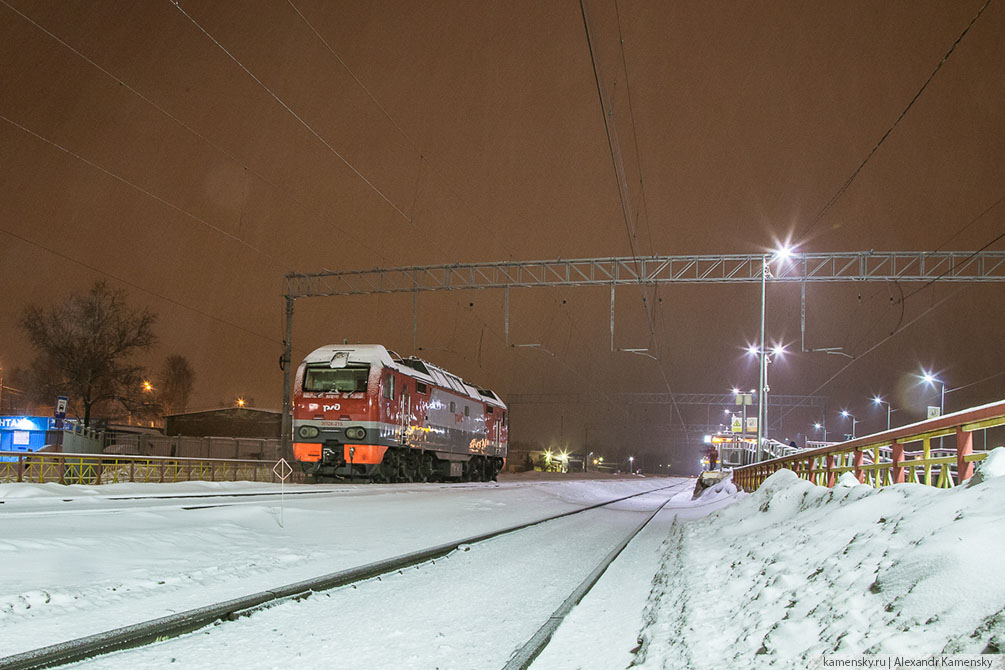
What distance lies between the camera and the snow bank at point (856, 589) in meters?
3.50

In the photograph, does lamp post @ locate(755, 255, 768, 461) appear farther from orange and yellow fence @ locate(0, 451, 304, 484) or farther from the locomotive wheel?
orange and yellow fence @ locate(0, 451, 304, 484)

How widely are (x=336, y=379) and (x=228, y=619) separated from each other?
18519 millimetres

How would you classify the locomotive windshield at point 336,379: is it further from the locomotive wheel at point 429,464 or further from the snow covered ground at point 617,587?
A: the snow covered ground at point 617,587

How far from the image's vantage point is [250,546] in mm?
9172

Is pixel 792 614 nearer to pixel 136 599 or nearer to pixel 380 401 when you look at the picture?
pixel 136 599

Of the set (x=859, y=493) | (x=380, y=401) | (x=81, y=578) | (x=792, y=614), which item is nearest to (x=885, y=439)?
(x=859, y=493)

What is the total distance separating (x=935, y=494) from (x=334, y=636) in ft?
14.6

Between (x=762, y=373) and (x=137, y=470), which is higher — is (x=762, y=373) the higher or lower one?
the higher one

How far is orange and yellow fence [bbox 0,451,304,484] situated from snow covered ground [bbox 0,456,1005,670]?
43.2 feet

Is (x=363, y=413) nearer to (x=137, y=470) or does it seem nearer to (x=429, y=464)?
(x=429, y=464)

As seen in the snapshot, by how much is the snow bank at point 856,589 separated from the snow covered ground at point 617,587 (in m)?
0.01

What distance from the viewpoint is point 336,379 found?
24.0m

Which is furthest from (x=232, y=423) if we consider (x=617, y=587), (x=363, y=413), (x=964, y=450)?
(x=964, y=450)

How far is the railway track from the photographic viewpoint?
458 cm
